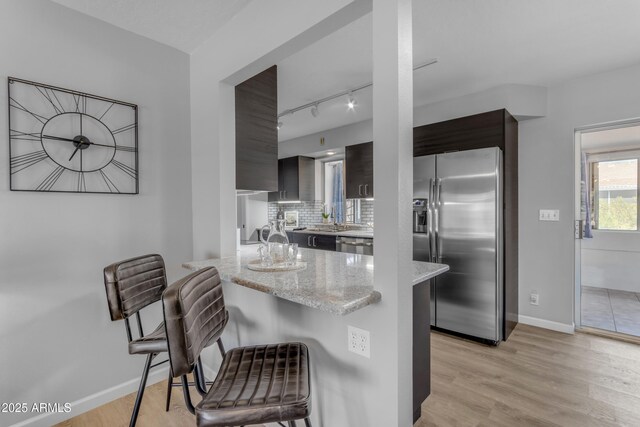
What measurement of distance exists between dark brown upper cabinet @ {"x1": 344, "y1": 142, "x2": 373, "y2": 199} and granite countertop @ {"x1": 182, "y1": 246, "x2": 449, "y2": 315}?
2.32m

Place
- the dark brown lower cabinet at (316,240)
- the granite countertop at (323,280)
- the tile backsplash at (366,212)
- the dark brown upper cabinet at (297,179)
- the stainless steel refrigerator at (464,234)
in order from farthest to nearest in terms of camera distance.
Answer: the dark brown upper cabinet at (297,179) → the tile backsplash at (366,212) → the dark brown lower cabinet at (316,240) → the stainless steel refrigerator at (464,234) → the granite countertop at (323,280)

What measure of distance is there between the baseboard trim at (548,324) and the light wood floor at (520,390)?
210 mm

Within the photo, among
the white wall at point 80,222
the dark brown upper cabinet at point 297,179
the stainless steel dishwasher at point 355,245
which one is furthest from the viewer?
the dark brown upper cabinet at point 297,179

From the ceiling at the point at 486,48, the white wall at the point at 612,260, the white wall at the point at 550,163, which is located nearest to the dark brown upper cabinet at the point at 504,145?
the white wall at the point at 550,163

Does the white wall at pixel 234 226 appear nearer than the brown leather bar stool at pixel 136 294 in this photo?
Yes

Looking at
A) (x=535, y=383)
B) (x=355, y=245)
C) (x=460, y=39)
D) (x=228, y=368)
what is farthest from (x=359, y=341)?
(x=355, y=245)

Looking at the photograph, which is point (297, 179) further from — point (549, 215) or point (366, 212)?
point (549, 215)

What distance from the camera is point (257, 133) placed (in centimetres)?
238

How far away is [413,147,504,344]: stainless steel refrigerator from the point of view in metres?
2.87

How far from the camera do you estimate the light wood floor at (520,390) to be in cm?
189

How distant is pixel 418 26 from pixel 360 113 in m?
1.98

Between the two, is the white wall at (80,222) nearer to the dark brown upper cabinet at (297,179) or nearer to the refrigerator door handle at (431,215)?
the refrigerator door handle at (431,215)

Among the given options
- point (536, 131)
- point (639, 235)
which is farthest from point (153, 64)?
point (639, 235)

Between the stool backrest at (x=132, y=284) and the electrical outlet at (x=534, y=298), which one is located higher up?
the stool backrest at (x=132, y=284)
